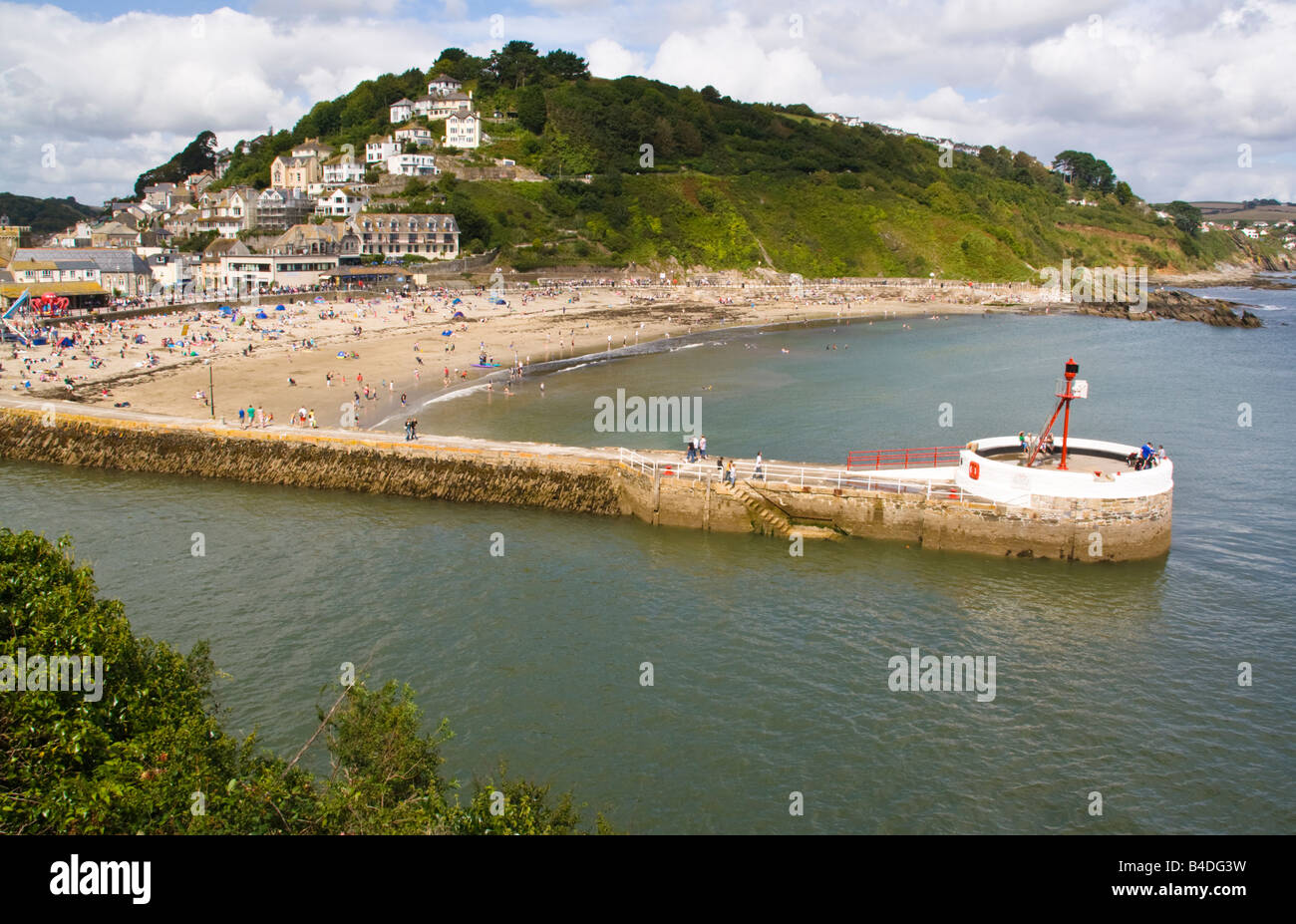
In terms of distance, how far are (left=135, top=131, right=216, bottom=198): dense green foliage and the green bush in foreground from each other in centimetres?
18798

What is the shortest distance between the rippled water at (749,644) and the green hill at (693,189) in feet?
248

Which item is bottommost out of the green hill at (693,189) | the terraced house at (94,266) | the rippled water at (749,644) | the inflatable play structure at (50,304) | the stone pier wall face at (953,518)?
the rippled water at (749,644)

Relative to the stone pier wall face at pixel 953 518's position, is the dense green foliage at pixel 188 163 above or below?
above

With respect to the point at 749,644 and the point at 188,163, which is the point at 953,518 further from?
the point at 188,163

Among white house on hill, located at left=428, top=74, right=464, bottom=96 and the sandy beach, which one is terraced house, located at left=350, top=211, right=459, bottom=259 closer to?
the sandy beach

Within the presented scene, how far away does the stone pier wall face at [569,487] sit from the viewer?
28562mm

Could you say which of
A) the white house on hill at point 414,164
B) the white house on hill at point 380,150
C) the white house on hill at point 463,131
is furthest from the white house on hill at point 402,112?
the white house on hill at point 414,164

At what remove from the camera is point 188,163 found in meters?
176

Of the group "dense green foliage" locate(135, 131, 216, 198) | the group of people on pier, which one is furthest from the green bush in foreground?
"dense green foliage" locate(135, 131, 216, 198)

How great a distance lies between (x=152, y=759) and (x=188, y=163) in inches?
7581

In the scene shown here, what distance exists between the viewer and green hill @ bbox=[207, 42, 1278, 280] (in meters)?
116

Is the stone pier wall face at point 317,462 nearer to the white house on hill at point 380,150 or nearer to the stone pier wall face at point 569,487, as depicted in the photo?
the stone pier wall face at point 569,487

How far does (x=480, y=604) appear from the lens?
2533cm
